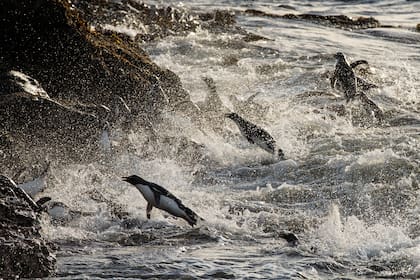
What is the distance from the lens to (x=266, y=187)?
29.6 feet

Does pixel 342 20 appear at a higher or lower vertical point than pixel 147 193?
higher

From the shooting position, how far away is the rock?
5492 millimetres

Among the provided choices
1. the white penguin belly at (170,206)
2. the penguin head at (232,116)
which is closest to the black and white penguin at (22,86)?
the white penguin belly at (170,206)

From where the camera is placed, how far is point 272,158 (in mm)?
10133

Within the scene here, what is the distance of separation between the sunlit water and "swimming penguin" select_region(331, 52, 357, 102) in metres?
0.24

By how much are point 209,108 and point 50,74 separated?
2.63m

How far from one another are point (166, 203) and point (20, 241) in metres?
2.07

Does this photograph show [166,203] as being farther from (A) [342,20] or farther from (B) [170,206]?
(A) [342,20]

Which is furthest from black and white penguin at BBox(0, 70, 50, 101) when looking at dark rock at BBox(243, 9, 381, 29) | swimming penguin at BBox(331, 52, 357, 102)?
dark rock at BBox(243, 9, 381, 29)

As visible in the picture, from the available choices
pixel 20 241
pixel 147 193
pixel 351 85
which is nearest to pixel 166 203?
pixel 147 193

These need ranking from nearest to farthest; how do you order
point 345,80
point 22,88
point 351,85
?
1. point 22,88
2. point 351,85
3. point 345,80

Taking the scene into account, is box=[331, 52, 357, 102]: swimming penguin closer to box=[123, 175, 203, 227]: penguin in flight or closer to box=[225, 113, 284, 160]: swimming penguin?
box=[225, 113, 284, 160]: swimming penguin

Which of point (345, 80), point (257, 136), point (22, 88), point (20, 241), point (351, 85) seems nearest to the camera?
point (20, 241)

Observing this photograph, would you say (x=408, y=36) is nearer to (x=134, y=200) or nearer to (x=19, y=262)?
(x=134, y=200)
